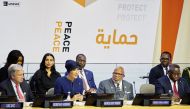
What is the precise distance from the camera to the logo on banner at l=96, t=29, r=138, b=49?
34.3ft

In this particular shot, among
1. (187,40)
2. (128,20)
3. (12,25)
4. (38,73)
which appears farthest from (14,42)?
(187,40)

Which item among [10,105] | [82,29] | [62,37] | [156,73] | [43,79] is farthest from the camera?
[82,29]

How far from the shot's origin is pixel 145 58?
35.8ft

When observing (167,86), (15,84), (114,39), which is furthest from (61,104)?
(114,39)

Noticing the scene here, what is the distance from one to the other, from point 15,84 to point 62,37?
10.2ft

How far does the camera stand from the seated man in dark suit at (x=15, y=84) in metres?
7.01

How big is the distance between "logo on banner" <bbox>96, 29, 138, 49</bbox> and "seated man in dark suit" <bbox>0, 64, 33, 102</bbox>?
11.2 ft

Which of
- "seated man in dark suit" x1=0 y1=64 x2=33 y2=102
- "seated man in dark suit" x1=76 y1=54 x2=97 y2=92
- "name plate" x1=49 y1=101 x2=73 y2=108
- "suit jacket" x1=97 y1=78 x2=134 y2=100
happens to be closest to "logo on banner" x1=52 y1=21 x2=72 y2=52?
"seated man in dark suit" x1=76 y1=54 x2=97 y2=92

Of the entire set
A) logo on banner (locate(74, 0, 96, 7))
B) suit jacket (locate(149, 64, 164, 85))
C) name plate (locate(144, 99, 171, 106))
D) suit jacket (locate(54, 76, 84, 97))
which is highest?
logo on banner (locate(74, 0, 96, 7))

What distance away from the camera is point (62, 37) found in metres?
10.1

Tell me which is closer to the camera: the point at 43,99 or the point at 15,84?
the point at 43,99

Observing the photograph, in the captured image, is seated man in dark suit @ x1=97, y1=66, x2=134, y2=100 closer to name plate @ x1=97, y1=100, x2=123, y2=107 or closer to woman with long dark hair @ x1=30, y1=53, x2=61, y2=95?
woman with long dark hair @ x1=30, y1=53, x2=61, y2=95

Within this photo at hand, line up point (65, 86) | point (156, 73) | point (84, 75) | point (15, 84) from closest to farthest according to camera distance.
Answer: point (15, 84)
point (65, 86)
point (84, 75)
point (156, 73)

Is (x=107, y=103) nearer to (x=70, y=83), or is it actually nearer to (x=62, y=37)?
(x=70, y=83)
